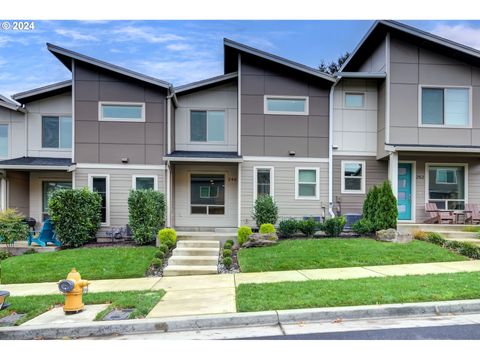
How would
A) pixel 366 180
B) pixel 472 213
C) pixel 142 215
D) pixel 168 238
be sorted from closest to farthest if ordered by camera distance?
1. pixel 168 238
2. pixel 142 215
3. pixel 472 213
4. pixel 366 180

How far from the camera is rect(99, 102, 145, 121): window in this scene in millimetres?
12039

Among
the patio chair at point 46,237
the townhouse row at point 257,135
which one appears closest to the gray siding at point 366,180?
the townhouse row at point 257,135

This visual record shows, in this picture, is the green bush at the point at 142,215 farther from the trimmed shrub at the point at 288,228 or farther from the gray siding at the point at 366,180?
the gray siding at the point at 366,180

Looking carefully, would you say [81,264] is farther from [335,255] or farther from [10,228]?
[335,255]

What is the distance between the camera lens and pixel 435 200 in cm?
1216

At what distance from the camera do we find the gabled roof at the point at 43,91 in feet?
40.4

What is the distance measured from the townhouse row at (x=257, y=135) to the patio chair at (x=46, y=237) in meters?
1.66

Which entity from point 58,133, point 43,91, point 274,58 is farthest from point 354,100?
point 43,91

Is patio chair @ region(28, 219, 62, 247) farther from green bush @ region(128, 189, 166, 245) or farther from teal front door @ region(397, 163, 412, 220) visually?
teal front door @ region(397, 163, 412, 220)

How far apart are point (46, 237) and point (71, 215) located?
1228 millimetres

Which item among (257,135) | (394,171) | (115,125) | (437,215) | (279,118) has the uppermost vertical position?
(279,118)

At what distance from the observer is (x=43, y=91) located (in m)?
12.4

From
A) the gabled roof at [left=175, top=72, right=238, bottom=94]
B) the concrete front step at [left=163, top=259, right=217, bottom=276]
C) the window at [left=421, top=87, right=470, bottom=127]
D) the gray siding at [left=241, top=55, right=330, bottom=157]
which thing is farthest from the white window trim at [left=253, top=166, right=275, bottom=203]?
the window at [left=421, top=87, right=470, bottom=127]

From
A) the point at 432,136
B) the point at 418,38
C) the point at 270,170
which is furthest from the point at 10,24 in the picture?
the point at 432,136
